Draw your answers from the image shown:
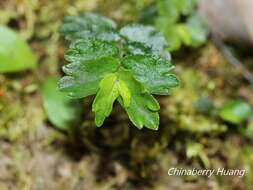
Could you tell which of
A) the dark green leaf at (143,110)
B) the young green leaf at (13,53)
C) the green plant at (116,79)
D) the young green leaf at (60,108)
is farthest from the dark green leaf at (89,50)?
the young green leaf at (13,53)

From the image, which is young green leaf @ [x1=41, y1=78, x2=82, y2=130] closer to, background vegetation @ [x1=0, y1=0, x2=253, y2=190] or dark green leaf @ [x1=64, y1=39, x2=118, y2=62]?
background vegetation @ [x1=0, y1=0, x2=253, y2=190]

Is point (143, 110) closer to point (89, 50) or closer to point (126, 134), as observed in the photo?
point (89, 50)

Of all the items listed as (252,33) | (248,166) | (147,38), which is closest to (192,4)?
(252,33)

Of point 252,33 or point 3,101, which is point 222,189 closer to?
point 252,33

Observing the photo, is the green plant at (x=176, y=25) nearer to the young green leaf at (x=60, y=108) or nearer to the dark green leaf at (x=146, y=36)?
the dark green leaf at (x=146, y=36)

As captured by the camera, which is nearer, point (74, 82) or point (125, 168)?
point (74, 82)

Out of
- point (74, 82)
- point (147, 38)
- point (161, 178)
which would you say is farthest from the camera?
point (161, 178)

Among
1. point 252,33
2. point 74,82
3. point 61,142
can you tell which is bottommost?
point 61,142
